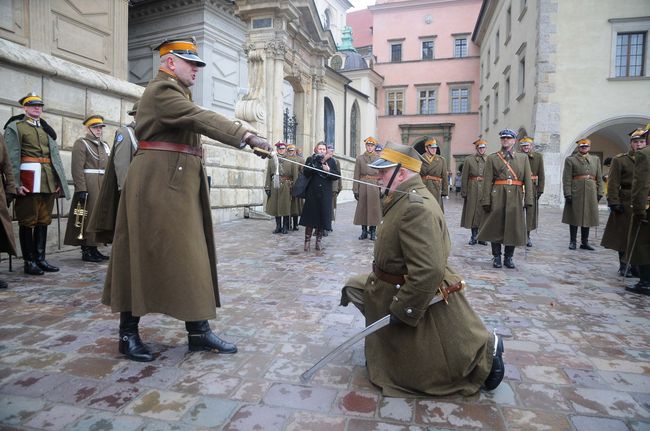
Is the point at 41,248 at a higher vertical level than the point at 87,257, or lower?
higher

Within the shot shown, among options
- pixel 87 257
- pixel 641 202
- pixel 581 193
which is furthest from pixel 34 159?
pixel 581 193

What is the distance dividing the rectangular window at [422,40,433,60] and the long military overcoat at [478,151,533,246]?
113ft

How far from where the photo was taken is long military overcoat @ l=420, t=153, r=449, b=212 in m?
9.57

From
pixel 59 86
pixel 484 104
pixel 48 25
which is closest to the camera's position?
pixel 59 86

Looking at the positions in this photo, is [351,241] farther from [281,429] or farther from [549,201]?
[549,201]

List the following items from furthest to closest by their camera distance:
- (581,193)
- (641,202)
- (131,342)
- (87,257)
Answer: (581,193) → (87,257) → (641,202) → (131,342)

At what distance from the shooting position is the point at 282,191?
35.9ft

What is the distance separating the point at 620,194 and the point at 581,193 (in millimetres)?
2716

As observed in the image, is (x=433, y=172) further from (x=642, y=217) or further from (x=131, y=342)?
(x=131, y=342)

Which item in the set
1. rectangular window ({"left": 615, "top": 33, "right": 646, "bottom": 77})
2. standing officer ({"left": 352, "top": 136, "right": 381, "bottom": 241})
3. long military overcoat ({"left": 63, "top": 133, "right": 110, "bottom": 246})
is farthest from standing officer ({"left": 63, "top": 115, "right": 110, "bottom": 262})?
rectangular window ({"left": 615, "top": 33, "right": 646, "bottom": 77})

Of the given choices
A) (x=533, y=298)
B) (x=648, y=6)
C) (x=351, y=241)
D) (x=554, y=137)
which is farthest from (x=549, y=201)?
(x=533, y=298)

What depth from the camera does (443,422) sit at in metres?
2.52

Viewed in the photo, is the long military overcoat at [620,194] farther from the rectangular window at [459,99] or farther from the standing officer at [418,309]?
the rectangular window at [459,99]

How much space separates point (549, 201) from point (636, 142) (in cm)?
1331
